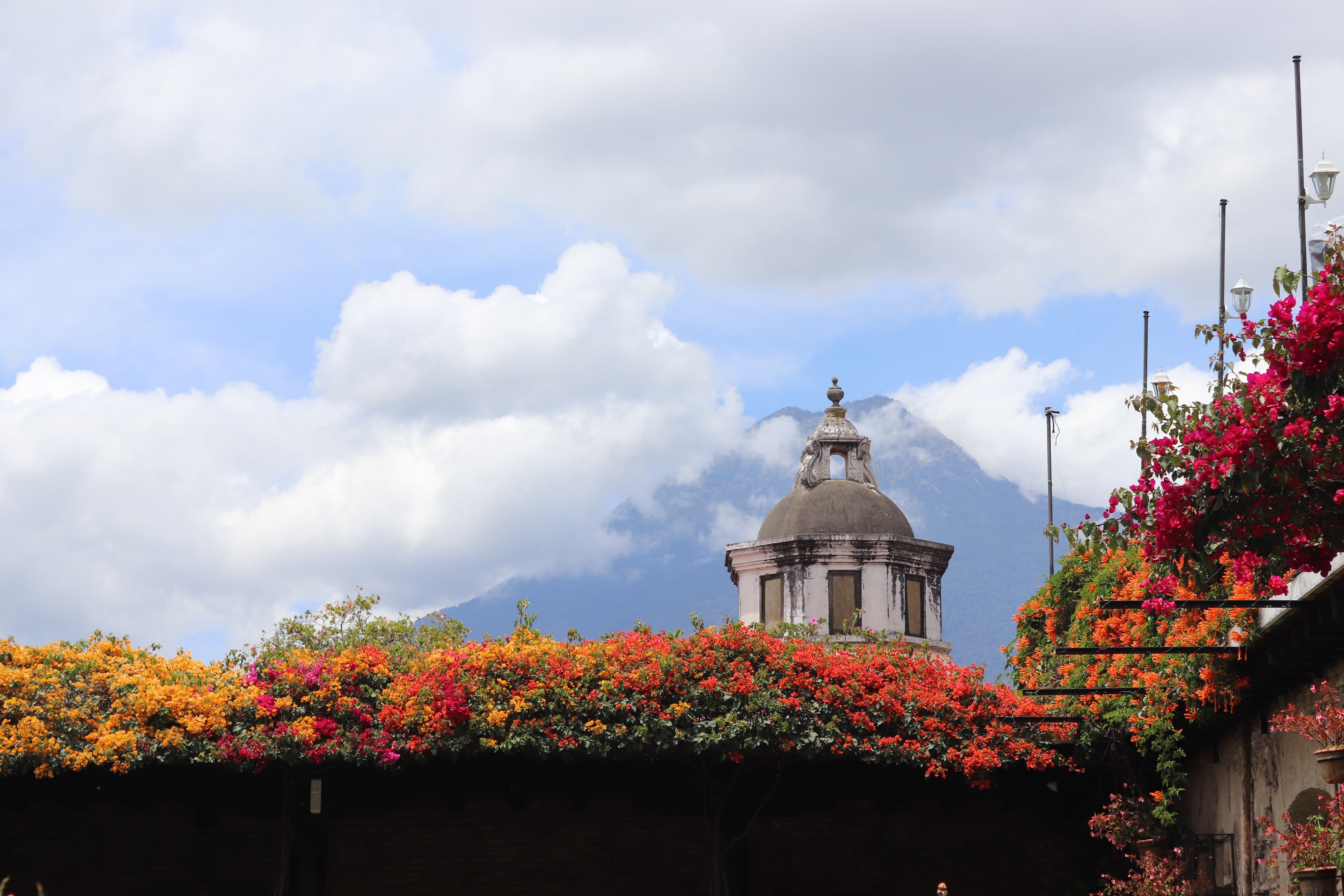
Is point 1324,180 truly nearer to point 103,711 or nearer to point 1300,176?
point 1300,176

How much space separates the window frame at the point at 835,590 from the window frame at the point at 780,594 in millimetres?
1142

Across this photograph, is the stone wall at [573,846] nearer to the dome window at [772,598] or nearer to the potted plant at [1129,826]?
the potted plant at [1129,826]

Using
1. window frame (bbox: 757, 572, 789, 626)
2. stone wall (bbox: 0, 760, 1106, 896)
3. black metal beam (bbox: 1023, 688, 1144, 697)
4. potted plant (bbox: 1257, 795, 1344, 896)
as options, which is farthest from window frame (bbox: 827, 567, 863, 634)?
potted plant (bbox: 1257, 795, 1344, 896)

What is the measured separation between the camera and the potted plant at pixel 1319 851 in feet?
39.1

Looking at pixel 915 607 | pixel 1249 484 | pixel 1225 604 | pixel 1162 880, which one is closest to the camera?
pixel 1249 484

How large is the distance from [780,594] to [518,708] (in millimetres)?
19740

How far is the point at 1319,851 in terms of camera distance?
475 inches

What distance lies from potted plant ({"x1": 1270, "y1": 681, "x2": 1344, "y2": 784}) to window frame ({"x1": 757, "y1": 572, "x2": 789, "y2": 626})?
77.8 ft

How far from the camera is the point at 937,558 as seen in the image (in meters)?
37.0

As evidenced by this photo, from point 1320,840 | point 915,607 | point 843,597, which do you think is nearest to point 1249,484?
point 1320,840

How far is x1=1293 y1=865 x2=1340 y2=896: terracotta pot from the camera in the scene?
11.9 meters

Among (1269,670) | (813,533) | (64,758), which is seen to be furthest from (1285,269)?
(813,533)

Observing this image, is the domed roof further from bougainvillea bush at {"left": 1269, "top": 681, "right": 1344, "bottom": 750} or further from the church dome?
bougainvillea bush at {"left": 1269, "top": 681, "right": 1344, "bottom": 750}

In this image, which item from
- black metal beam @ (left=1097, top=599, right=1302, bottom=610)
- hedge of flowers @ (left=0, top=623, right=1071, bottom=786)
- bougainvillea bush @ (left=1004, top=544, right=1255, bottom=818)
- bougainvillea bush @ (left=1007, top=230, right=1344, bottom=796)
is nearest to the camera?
bougainvillea bush @ (left=1007, top=230, right=1344, bottom=796)
